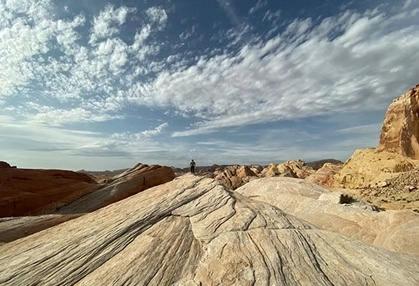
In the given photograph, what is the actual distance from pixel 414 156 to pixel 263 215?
97.4 feet

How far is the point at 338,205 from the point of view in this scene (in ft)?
59.6

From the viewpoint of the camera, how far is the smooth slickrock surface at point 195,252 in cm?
884

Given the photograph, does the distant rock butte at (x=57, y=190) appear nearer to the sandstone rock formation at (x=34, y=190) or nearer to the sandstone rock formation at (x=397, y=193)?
the sandstone rock formation at (x=34, y=190)

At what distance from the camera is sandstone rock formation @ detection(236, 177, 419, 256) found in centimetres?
1342

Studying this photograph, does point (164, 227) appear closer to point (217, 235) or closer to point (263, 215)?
point (217, 235)

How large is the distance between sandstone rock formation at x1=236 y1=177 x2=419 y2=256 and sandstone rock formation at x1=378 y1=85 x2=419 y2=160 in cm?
1819

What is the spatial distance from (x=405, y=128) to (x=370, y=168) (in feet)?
17.3

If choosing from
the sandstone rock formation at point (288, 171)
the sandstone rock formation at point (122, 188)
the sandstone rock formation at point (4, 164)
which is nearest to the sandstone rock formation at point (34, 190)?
the sandstone rock formation at point (122, 188)

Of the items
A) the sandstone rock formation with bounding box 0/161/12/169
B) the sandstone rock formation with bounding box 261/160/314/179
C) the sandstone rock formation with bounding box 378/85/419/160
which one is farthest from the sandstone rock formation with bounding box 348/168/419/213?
the sandstone rock formation with bounding box 0/161/12/169

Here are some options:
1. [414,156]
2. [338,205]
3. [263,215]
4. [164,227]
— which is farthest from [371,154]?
[164,227]

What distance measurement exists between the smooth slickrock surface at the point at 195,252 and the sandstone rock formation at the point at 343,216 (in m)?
3.30

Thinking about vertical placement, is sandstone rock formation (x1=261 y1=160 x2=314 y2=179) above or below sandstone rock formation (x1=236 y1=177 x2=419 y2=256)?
above

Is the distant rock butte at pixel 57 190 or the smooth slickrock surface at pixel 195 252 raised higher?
the distant rock butte at pixel 57 190

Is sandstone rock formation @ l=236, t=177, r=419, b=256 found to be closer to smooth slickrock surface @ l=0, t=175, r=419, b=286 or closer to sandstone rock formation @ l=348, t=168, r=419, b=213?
smooth slickrock surface @ l=0, t=175, r=419, b=286
